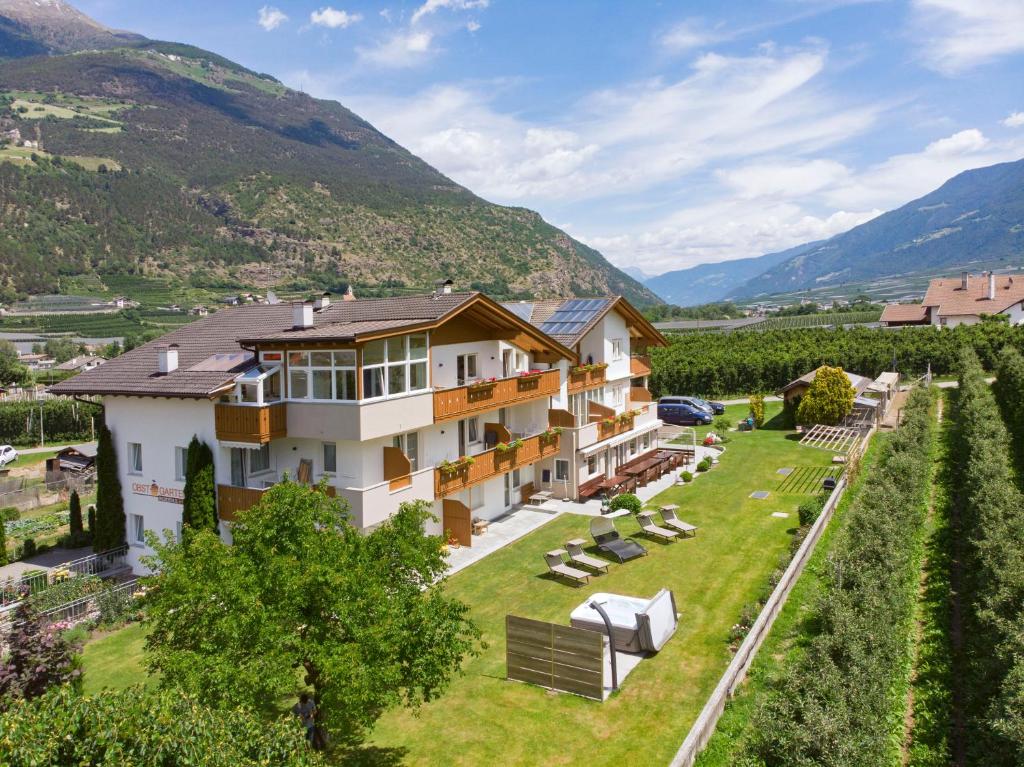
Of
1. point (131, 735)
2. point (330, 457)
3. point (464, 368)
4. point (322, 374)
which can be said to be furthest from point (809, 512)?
point (131, 735)

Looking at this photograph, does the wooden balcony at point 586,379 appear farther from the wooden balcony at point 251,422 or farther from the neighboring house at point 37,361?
the neighboring house at point 37,361

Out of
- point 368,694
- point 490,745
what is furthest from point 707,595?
point 368,694

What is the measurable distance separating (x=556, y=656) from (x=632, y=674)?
→ 197cm

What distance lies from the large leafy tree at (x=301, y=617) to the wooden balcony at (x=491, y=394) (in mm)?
11819

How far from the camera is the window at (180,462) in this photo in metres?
22.9

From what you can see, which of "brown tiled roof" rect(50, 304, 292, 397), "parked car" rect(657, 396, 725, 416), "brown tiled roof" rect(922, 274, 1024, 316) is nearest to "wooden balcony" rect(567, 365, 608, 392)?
"brown tiled roof" rect(50, 304, 292, 397)

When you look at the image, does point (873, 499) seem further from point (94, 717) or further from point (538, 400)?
point (94, 717)

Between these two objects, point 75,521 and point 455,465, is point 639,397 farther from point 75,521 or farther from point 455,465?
point 75,521

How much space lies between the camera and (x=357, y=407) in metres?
20.2

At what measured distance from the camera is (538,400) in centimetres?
3069

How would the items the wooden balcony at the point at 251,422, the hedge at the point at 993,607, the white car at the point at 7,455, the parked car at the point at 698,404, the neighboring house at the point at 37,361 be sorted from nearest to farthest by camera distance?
the hedge at the point at 993,607 → the wooden balcony at the point at 251,422 → the white car at the point at 7,455 → the parked car at the point at 698,404 → the neighboring house at the point at 37,361

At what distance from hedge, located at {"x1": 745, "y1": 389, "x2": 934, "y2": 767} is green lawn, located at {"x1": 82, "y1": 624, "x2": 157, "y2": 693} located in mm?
13289

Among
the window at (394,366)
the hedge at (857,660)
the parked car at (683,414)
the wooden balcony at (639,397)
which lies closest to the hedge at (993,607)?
the hedge at (857,660)

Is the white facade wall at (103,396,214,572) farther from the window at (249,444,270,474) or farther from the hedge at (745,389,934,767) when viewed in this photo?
the hedge at (745,389,934,767)
